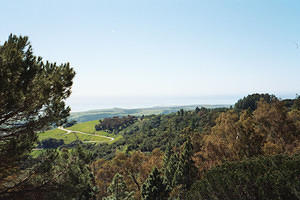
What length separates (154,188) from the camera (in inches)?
1077

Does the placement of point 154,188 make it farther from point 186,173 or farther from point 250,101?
point 250,101

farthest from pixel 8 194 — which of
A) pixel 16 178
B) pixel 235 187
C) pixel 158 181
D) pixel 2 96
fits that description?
pixel 158 181

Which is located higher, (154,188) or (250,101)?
(250,101)

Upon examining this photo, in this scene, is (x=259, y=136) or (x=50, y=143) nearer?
(x=259, y=136)

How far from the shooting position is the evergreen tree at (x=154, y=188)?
27.3 metres

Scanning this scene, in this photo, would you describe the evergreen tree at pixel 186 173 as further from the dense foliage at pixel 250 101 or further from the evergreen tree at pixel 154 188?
the dense foliage at pixel 250 101

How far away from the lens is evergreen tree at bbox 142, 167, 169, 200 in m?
27.3

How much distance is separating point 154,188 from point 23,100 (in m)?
24.1

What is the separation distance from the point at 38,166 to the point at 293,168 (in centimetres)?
1583

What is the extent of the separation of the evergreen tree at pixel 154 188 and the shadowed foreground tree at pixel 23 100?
19.9 meters

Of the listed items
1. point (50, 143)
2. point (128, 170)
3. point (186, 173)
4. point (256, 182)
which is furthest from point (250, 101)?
point (50, 143)

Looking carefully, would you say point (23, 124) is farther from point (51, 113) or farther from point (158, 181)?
point (158, 181)

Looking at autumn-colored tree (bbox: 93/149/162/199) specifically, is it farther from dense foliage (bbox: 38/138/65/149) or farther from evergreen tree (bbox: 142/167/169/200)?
dense foliage (bbox: 38/138/65/149)

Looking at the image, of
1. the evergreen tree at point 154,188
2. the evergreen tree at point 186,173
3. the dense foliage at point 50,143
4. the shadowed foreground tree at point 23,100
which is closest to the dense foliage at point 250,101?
the evergreen tree at point 186,173
